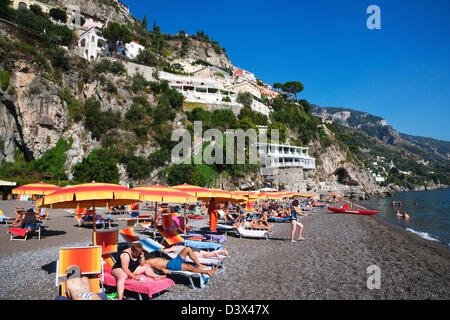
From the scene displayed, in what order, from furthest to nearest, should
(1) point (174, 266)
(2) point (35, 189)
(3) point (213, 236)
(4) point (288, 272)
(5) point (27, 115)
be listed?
(5) point (27, 115)
(2) point (35, 189)
(3) point (213, 236)
(4) point (288, 272)
(1) point (174, 266)

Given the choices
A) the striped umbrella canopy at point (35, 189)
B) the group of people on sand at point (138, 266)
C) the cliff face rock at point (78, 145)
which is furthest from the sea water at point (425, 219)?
the cliff face rock at point (78, 145)

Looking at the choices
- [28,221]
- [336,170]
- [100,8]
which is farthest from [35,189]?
[100,8]

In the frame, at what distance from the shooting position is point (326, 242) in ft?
31.0

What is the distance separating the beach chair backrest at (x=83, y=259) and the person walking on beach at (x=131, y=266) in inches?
12.8

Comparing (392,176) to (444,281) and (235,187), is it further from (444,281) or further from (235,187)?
(444,281)

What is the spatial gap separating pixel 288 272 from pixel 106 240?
409 cm

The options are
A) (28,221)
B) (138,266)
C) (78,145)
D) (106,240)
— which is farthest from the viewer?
(78,145)

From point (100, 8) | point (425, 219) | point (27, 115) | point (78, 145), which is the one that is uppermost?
point (100, 8)

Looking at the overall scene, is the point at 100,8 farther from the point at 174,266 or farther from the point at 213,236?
the point at 174,266

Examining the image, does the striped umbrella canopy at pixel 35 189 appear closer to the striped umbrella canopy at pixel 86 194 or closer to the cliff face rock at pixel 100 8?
the striped umbrella canopy at pixel 86 194

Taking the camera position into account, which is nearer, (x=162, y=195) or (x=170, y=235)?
(x=162, y=195)

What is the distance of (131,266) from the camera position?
14.4ft
